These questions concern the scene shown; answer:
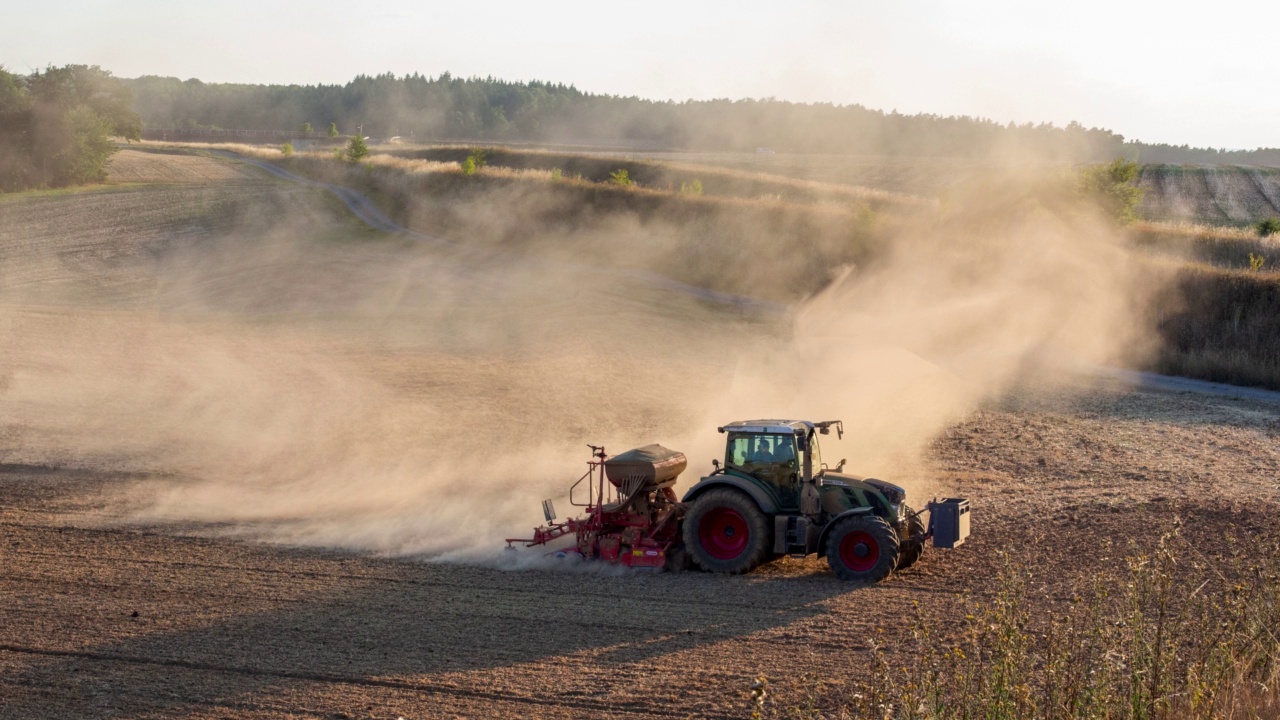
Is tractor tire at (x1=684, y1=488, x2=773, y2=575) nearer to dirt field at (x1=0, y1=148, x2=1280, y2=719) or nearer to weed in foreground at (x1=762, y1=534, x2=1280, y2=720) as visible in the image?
dirt field at (x1=0, y1=148, x2=1280, y2=719)

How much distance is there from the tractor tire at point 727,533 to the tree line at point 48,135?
234ft

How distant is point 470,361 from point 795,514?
21176mm

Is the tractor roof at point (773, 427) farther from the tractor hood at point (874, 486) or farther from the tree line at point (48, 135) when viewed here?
the tree line at point (48, 135)

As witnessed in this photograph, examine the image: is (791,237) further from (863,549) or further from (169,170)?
(169,170)

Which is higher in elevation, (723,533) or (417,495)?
(723,533)

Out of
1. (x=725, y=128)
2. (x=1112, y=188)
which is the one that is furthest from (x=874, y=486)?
(x=725, y=128)

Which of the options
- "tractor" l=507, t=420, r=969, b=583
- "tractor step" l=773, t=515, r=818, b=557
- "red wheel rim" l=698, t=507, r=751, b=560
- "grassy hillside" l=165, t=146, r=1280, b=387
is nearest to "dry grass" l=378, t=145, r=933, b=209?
"grassy hillside" l=165, t=146, r=1280, b=387

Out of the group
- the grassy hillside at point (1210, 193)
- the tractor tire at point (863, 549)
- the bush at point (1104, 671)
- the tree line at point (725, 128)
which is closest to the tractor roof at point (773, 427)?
the tractor tire at point (863, 549)

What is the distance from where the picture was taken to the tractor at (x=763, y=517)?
1587 cm

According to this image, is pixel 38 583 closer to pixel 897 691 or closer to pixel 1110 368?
pixel 897 691

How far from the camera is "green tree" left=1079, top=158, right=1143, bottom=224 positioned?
5266cm

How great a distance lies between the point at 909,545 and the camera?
1627 centimetres

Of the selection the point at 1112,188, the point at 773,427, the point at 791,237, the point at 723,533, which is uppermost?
the point at 1112,188

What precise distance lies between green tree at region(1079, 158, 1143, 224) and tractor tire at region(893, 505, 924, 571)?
4047 cm
